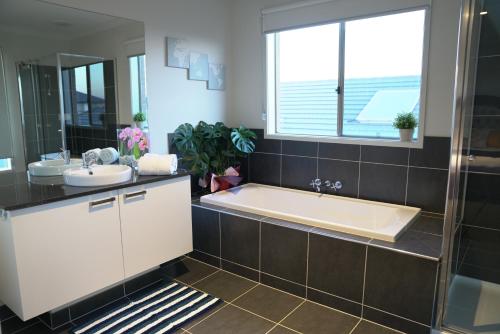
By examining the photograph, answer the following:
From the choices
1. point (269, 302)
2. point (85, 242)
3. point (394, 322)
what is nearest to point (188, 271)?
point (269, 302)

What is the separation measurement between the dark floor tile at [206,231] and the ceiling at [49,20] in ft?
5.15

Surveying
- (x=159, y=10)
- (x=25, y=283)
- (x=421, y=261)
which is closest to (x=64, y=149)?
(x=25, y=283)

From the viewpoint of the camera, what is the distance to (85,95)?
8.73ft

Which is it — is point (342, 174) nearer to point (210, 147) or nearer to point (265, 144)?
point (265, 144)

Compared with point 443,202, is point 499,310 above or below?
below

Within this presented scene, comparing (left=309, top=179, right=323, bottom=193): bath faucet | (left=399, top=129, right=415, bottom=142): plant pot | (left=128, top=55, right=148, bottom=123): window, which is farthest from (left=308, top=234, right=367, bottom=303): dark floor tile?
(left=128, top=55, right=148, bottom=123): window

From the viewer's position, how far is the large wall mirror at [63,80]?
2.29 metres

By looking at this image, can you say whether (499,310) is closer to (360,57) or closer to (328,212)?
(328,212)

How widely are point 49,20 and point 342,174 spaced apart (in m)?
2.49

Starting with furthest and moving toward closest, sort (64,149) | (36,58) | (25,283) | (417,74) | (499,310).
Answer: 1. (417,74)
2. (64,149)
3. (36,58)
4. (499,310)
5. (25,283)

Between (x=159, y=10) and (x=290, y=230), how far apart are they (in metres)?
2.10

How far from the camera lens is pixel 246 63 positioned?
12.2 feet

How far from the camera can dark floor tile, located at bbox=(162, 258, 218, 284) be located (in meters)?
2.80

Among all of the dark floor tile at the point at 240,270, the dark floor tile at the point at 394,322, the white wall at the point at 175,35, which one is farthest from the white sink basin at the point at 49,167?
the dark floor tile at the point at 394,322
